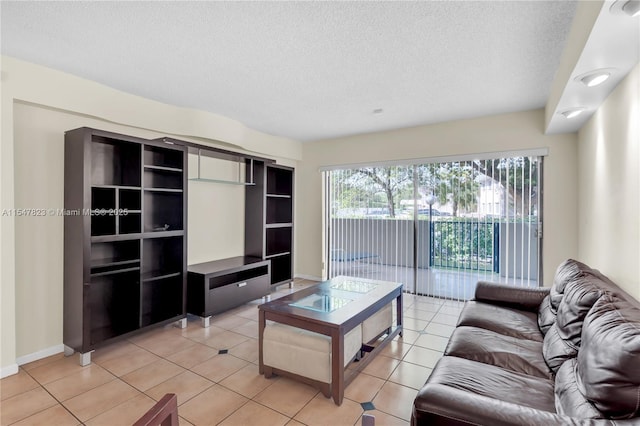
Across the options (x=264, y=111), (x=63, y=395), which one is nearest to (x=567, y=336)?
(x=63, y=395)

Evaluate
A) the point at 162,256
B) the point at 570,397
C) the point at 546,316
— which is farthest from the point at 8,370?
the point at 546,316

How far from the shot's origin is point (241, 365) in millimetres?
2750

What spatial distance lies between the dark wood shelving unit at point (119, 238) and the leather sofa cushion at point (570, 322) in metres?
3.35

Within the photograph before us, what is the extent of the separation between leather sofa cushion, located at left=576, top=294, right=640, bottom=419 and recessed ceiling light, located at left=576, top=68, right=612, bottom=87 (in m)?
1.48

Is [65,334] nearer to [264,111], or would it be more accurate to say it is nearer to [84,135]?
[84,135]

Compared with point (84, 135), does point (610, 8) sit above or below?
above

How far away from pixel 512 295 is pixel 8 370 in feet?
13.9

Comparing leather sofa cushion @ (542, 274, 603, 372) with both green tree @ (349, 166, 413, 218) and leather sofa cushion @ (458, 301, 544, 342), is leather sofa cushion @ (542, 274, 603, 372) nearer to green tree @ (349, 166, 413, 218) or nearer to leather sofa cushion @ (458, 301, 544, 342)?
leather sofa cushion @ (458, 301, 544, 342)

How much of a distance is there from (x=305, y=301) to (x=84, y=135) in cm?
235

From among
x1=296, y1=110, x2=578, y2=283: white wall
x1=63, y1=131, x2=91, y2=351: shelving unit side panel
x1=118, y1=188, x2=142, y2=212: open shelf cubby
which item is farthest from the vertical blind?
x1=63, y1=131, x2=91, y2=351: shelving unit side panel

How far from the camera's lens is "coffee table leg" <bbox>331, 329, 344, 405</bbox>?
2184mm

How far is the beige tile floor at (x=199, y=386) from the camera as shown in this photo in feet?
6.81

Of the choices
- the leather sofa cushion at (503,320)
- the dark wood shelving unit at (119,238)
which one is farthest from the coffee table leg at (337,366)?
the dark wood shelving unit at (119,238)

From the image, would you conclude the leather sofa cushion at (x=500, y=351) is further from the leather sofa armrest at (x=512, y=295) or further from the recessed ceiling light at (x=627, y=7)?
the recessed ceiling light at (x=627, y=7)
